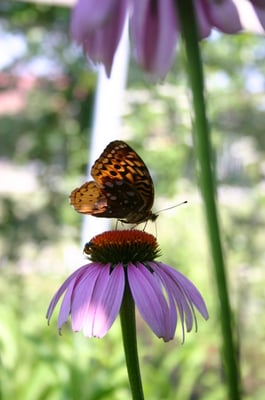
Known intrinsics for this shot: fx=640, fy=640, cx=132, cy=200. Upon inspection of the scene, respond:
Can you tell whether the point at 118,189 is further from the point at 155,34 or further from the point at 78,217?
the point at 78,217

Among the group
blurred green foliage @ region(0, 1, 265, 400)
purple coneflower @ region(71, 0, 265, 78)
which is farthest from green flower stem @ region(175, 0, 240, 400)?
blurred green foliage @ region(0, 1, 265, 400)

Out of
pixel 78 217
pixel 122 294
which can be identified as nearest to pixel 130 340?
pixel 122 294

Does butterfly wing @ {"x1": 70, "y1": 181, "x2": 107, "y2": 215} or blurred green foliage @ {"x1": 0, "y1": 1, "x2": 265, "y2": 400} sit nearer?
butterfly wing @ {"x1": 70, "y1": 181, "x2": 107, "y2": 215}

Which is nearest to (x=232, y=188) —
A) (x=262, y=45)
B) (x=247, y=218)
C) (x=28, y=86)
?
(x=247, y=218)

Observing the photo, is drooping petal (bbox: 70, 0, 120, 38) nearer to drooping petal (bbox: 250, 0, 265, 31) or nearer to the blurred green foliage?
drooping petal (bbox: 250, 0, 265, 31)

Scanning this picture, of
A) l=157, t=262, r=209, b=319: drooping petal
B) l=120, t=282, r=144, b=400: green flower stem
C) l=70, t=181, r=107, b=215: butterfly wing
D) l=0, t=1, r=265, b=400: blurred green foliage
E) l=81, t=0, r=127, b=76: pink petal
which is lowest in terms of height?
l=0, t=1, r=265, b=400: blurred green foliage

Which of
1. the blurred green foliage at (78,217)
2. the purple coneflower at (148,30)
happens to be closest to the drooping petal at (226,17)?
the purple coneflower at (148,30)
